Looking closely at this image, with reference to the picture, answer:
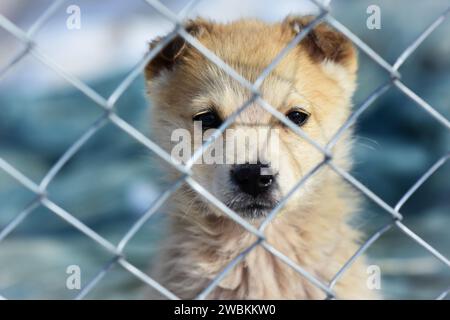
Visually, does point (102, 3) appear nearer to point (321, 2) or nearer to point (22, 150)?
point (22, 150)

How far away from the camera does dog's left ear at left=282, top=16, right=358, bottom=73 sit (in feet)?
9.36

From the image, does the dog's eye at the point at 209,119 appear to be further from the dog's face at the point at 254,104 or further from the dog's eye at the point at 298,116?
the dog's eye at the point at 298,116

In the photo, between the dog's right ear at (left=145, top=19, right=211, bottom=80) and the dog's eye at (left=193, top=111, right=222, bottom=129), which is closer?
the dog's eye at (left=193, top=111, right=222, bottom=129)

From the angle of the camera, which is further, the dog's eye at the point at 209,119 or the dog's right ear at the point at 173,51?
the dog's right ear at the point at 173,51

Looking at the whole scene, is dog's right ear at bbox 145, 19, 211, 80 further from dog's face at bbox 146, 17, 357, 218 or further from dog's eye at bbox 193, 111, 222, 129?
dog's eye at bbox 193, 111, 222, 129

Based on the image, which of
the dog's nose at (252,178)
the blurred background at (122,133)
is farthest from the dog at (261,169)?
the blurred background at (122,133)

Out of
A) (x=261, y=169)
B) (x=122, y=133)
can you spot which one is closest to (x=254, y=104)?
(x=261, y=169)

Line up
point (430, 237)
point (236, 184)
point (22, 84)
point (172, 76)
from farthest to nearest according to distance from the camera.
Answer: point (22, 84) → point (430, 237) → point (172, 76) → point (236, 184)

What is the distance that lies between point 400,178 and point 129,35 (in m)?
2.41

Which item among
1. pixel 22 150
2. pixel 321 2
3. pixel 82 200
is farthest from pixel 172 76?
pixel 22 150

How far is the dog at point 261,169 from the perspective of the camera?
243cm

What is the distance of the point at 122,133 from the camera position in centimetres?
495

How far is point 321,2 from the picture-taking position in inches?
65.9

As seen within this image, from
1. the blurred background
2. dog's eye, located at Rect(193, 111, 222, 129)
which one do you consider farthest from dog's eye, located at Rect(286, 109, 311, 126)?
the blurred background
